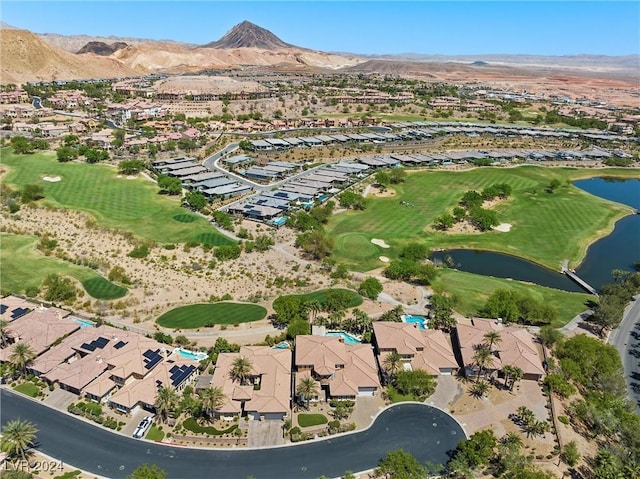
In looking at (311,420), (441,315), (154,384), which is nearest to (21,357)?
(154,384)

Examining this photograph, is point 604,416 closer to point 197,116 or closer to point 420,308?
point 420,308

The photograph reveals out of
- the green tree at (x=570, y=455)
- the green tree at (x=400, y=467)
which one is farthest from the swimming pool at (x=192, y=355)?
the green tree at (x=570, y=455)

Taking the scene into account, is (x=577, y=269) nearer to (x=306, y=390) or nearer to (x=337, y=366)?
(x=337, y=366)

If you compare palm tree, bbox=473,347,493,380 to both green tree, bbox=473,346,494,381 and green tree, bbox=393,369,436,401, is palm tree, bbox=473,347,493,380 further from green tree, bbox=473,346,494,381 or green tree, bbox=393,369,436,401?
green tree, bbox=393,369,436,401

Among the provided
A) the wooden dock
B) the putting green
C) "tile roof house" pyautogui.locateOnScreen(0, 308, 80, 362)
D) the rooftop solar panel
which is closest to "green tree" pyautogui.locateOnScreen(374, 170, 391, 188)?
the putting green

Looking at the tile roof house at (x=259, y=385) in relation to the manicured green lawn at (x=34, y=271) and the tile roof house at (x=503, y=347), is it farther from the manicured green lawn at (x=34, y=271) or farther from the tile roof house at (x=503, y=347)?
the manicured green lawn at (x=34, y=271)

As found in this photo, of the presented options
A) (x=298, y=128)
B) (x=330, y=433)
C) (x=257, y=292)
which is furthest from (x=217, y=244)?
(x=298, y=128)
